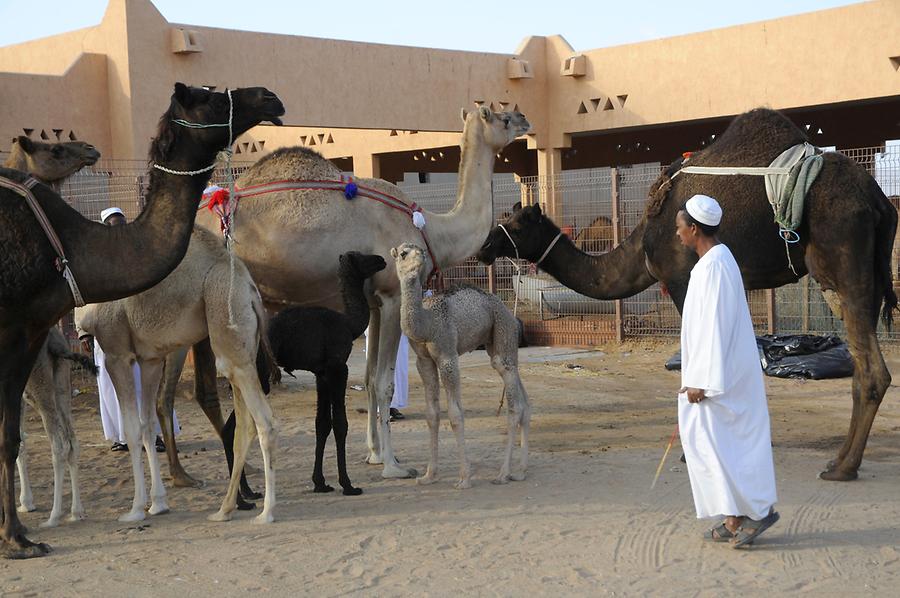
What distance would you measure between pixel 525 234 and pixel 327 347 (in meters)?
2.85


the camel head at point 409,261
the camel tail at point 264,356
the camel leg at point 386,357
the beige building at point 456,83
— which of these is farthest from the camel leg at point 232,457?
the beige building at point 456,83

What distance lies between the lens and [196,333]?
684 centimetres

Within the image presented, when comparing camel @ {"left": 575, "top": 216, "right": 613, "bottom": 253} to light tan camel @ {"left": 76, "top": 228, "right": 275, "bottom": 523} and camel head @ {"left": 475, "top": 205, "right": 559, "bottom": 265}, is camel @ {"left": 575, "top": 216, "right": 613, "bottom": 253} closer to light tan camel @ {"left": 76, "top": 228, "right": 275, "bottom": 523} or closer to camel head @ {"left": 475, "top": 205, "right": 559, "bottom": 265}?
camel head @ {"left": 475, "top": 205, "right": 559, "bottom": 265}

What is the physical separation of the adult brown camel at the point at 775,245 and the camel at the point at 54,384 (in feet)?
12.5

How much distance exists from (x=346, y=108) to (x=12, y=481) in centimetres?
1696

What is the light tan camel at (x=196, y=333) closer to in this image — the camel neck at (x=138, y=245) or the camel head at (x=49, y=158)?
the camel neck at (x=138, y=245)

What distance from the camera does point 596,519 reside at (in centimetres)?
655

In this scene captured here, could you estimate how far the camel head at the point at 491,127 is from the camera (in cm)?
947

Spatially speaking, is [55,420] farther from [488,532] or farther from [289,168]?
[488,532]

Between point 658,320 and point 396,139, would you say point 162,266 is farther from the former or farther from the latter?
point 396,139

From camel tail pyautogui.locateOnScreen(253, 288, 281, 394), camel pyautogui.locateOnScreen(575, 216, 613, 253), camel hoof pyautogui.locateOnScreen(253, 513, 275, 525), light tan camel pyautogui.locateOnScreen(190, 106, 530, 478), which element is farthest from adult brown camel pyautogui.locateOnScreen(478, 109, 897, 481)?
camel pyautogui.locateOnScreen(575, 216, 613, 253)

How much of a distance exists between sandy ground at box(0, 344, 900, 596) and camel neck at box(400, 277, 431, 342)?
118 centimetres

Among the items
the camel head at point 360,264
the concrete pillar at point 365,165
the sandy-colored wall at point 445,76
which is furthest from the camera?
the concrete pillar at point 365,165

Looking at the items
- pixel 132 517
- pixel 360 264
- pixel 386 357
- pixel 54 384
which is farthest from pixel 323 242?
pixel 132 517
